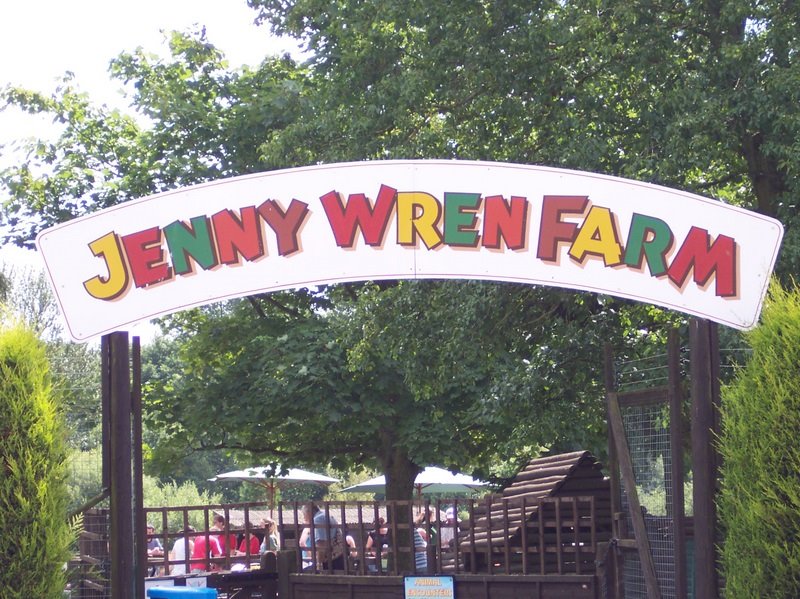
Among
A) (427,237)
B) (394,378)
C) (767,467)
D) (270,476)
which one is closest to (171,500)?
(270,476)

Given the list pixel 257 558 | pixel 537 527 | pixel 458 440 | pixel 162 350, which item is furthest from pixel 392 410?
pixel 162 350

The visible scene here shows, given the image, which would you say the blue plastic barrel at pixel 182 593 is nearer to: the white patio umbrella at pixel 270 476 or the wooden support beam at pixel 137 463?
the wooden support beam at pixel 137 463

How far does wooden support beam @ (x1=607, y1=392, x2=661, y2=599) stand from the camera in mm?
8086

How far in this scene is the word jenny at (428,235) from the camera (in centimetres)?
715

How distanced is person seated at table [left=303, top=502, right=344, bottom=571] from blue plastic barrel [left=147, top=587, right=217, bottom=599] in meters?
3.18

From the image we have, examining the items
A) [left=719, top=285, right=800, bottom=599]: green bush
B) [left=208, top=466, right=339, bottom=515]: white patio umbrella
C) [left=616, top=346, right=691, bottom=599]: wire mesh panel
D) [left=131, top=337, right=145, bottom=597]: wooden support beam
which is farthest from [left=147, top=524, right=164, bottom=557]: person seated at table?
[left=719, top=285, right=800, bottom=599]: green bush

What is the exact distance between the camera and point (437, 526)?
12.0m

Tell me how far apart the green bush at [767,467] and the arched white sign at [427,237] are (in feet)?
3.48

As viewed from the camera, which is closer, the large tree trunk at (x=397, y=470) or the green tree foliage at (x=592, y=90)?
the green tree foliage at (x=592, y=90)

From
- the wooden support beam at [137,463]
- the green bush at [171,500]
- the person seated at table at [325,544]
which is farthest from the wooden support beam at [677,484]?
the green bush at [171,500]

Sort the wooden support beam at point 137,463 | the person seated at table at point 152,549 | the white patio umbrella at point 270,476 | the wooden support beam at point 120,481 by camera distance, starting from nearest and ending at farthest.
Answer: the wooden support beam at point 120,481 < the wooden support beam at point 137,463 < the person seated at table at point 152,549 < the white patio umbrella at point 270,476

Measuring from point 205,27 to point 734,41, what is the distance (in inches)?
508

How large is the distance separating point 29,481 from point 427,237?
2983mm

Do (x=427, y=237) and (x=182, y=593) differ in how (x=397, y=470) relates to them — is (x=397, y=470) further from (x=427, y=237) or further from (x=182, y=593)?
(x=427, y=237)
